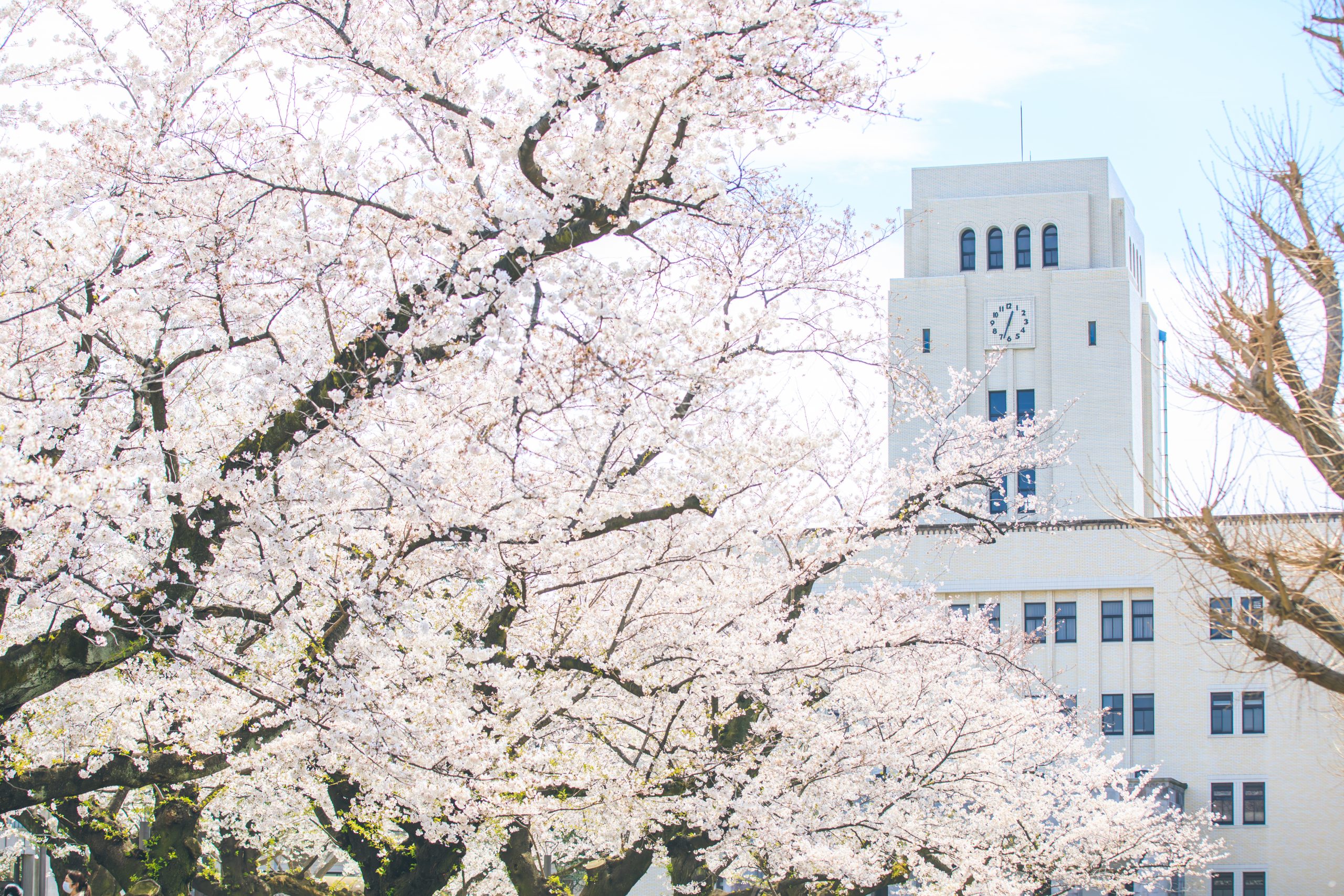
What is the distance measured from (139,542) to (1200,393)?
26.2 ft

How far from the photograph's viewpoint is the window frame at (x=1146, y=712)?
122 feet

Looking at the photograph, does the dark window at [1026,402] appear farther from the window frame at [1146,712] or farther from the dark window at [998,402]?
the window frame at [1146,712]

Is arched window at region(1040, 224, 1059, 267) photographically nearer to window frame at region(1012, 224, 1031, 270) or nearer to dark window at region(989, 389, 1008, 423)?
window frame at region(1012, 224, 1031, 270)

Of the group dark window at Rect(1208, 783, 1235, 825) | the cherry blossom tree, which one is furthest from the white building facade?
the cherry blossom tree

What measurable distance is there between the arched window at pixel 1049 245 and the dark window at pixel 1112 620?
17538 millimetres

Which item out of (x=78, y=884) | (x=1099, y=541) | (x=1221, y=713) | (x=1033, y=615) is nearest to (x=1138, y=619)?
(x=1099, y=541)

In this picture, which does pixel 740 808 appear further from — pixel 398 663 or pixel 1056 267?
pixel 1056 267

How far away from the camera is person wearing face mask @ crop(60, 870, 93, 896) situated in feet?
54.3

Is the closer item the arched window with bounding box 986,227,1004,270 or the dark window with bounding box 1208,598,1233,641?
the dark window with bounding box 1208,598,1233,641

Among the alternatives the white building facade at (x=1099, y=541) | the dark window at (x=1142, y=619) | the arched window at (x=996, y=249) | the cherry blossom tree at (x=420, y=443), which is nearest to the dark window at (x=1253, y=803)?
the white building facade at (x=1099, y=541)

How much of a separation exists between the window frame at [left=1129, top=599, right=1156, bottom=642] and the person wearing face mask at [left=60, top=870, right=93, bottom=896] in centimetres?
3060

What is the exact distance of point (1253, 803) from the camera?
3475 cm

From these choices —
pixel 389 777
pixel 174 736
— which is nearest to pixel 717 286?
pixel 389 777

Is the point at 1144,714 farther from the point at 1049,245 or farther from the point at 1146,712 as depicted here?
the point at 1049,245
